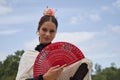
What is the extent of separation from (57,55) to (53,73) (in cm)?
31

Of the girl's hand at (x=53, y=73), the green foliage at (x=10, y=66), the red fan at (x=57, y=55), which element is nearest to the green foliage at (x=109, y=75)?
the green foliage at (x=10, y=66)

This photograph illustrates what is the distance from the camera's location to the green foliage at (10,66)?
182 feet

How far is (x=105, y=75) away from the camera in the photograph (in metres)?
94.4

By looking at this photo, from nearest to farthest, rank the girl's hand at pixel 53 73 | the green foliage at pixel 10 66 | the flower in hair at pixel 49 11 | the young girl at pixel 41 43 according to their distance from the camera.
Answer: the girl's hand at pixel 53 73 → the young girl at pixel 41 43 → the flower in hair at pixel 49 11 → the green foliage at pixel 10 66

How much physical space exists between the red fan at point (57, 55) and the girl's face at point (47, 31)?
34 centimetres

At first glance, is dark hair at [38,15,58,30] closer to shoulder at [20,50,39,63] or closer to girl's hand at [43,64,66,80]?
shoulder at [20,50,39,63]

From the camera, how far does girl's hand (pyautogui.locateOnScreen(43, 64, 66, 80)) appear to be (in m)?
4.67

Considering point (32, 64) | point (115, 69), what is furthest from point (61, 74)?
point (115, 69)

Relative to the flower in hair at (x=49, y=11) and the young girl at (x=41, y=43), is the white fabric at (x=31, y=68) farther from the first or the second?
the flower in hair at (x=49, y=11)

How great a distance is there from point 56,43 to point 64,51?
0.42 ft

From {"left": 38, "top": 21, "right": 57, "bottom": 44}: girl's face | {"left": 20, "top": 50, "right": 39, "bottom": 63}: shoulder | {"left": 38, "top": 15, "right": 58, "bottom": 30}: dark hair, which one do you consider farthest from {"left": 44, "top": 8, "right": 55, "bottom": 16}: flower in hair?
{"left": 20, "top": 50, "right": 39, "bottom": 63}: shoulder

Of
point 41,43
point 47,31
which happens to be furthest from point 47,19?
point 41,43

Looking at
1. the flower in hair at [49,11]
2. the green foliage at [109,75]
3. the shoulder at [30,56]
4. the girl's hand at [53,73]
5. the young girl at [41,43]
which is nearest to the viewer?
the girl's hand at [53,73]

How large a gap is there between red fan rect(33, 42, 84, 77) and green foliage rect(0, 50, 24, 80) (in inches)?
1922
